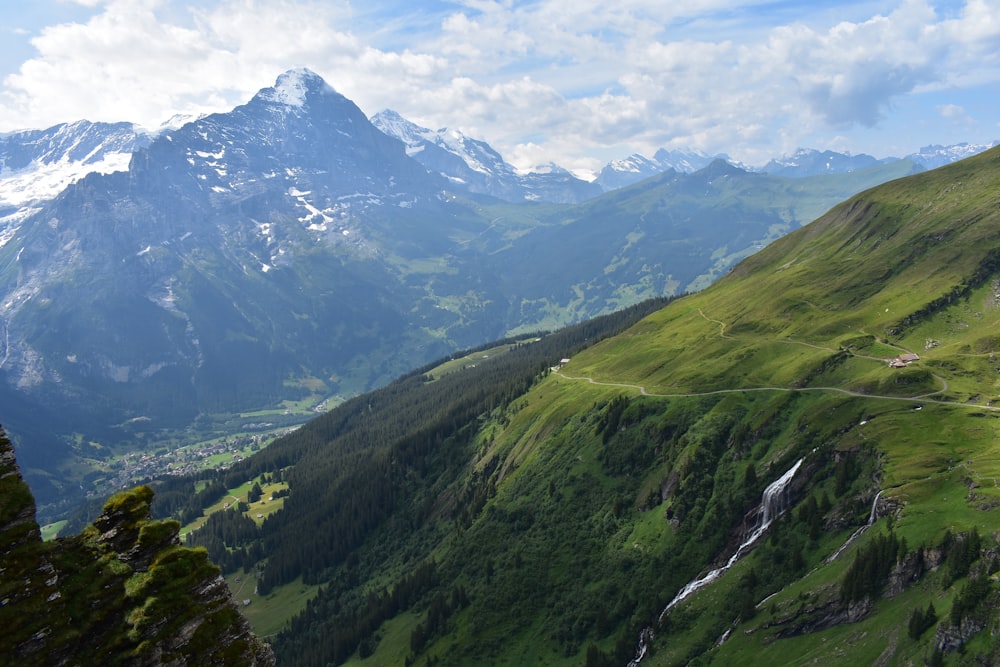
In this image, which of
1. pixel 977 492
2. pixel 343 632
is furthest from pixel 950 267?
pixel 343 632

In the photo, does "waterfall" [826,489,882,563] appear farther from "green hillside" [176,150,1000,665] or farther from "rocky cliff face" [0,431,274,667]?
"rocky cliff face" [0,431,274,667]

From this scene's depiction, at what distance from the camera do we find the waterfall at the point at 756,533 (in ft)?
391

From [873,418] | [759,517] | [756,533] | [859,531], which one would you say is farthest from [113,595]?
[873,418]

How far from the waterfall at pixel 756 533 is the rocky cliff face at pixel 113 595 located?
3964 inches

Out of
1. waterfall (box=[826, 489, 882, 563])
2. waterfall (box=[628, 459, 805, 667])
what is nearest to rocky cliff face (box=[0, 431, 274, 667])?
waterfall (box=[826, 489, 882, 563])

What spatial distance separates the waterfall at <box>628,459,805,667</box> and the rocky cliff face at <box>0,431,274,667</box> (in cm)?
10069

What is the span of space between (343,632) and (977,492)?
151811mm

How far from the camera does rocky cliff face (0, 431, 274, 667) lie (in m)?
29.1

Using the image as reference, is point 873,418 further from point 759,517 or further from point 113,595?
point 113,595

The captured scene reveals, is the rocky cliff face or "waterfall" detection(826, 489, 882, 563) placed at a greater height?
the rocky cliff face

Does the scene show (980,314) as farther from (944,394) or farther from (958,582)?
(958,582)

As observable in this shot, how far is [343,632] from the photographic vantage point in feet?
571

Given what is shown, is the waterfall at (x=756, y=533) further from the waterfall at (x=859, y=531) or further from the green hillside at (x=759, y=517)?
the waterfall at (x=859, y=531)

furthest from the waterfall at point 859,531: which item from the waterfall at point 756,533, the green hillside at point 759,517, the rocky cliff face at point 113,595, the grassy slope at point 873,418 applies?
the rocky cliff face at point 113,595
